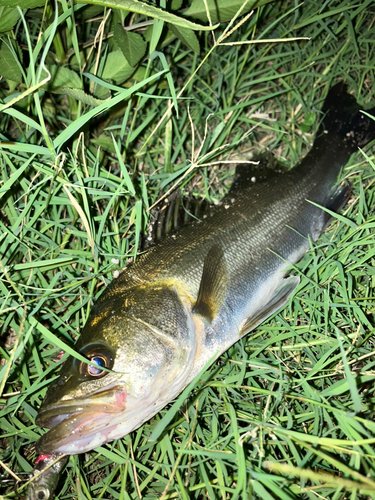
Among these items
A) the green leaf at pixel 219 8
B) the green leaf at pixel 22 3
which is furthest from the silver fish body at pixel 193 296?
the green leaf at pixel 22 3

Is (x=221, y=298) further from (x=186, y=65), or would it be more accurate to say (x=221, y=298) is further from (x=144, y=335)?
(x=186, y=65)

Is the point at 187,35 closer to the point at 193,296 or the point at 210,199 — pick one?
the point at 210,199

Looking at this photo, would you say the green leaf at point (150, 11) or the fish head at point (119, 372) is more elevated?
the green leaf at point (150, 11)

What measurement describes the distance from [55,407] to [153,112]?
2.55 metres

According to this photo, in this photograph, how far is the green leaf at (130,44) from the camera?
263 centimetres

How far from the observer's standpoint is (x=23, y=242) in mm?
2977

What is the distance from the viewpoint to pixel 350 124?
126 inches

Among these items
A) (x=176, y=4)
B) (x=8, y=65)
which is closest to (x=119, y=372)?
(x=8, y=65)

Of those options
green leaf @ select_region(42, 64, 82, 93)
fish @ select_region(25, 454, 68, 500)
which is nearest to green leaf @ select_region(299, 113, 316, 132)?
green leaf @ select_region(42, 64, 82, 93)

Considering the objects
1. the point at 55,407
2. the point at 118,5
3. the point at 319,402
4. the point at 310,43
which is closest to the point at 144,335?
the point at 55,407

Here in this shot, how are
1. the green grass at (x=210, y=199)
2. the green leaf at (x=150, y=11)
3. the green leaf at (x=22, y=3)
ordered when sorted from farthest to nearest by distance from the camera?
the green grass at (x=210, y=199), the green leaf at (x=22, y=3), the green leaf at (x=150, y=11)

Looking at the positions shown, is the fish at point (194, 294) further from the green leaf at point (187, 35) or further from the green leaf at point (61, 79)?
the green leaf at point (61, 79)

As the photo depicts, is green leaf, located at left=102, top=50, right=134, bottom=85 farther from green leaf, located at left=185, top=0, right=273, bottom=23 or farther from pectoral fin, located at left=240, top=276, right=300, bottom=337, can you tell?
pectoral fin, located at left=240, top=276, right=300, bottom=337

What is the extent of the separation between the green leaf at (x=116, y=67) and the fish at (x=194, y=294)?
3.96ft
